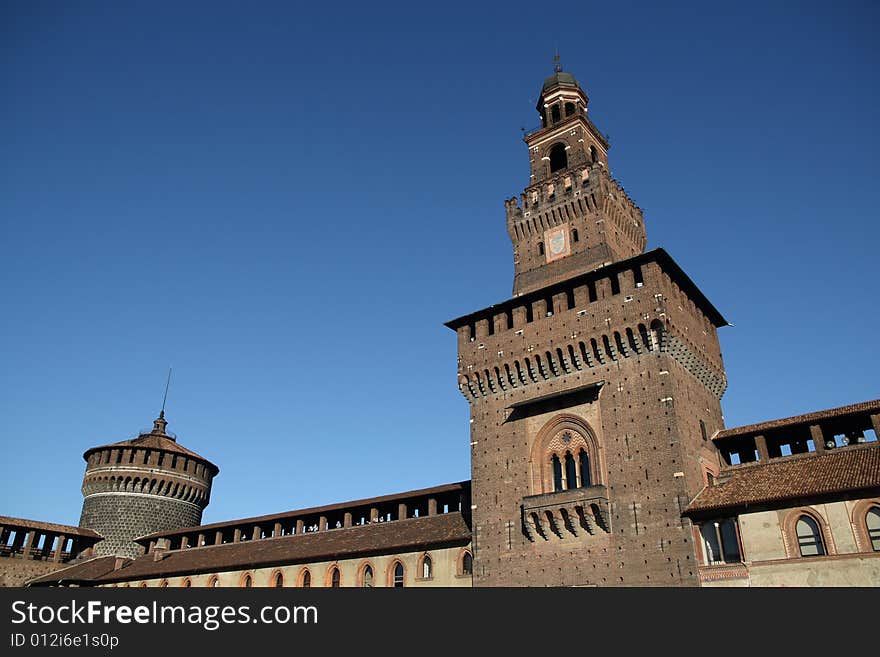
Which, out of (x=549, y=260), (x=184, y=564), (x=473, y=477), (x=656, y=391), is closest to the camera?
(x=656, y=391)

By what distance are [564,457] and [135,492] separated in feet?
114

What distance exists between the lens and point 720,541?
24.2 metres

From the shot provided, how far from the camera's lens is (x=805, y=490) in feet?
76.6

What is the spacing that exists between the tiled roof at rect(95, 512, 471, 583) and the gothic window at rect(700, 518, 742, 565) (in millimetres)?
10059

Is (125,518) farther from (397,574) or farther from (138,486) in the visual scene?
(397,574)

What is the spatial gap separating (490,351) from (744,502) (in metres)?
12.9

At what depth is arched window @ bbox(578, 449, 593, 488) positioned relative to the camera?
1097 inches

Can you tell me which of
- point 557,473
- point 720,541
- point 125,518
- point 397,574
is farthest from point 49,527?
point 720,541

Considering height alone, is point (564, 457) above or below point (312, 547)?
above

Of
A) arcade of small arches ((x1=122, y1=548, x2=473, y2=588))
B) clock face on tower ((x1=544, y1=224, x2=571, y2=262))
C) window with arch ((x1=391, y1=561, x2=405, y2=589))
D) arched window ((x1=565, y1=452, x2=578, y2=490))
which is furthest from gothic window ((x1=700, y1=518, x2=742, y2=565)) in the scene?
clock face on tower ((x1=544, y1=224, x2=571, y2=262))

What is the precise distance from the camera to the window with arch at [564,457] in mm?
28031
